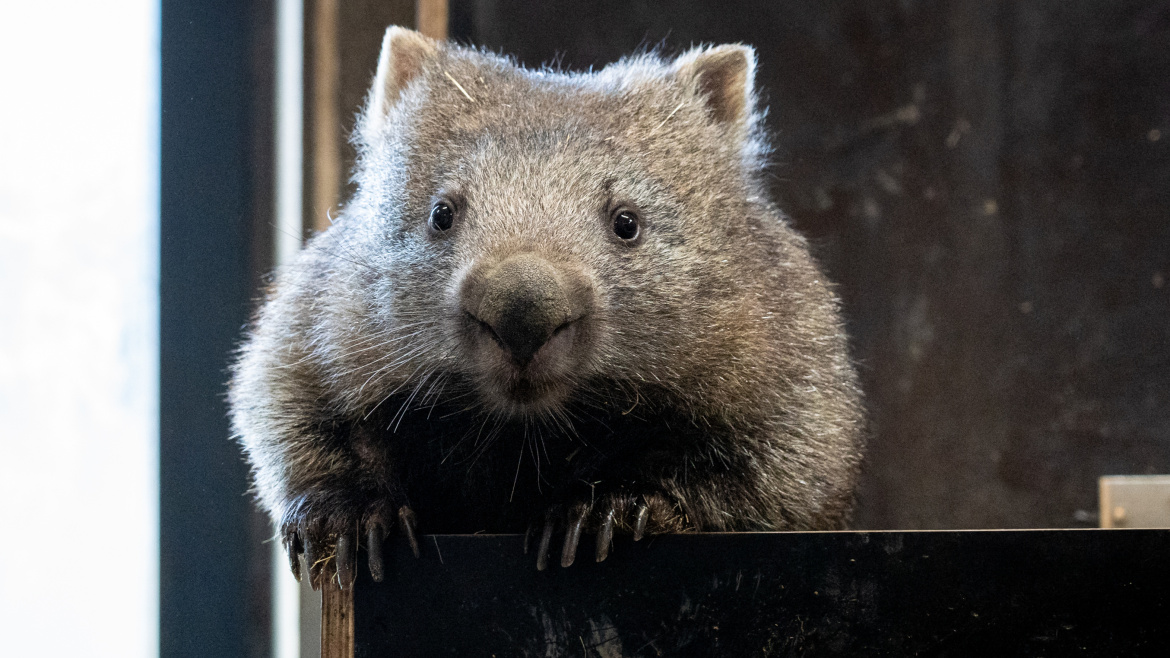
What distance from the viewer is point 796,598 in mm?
1347

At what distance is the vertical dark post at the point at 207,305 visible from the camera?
2215 millimetres

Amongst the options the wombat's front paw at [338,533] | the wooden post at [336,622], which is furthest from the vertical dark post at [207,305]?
the wooden post at [336,622]

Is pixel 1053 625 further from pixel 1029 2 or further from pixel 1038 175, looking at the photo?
pixel 1029 2

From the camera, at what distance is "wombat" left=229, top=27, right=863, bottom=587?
161 cm

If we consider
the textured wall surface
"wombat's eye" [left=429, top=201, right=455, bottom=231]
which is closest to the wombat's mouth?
"wombat's eye" [left=429, top=201, right=455, bottom=231]

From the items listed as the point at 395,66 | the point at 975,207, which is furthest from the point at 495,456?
the point at 975,207

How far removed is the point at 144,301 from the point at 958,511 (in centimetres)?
248

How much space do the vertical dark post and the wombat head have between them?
18.8 inches

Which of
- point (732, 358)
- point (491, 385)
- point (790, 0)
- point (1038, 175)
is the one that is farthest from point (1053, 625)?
point (790, 0)

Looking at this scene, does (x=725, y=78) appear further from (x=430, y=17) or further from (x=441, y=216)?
(x=430, y=17)

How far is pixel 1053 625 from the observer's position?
1305 mm

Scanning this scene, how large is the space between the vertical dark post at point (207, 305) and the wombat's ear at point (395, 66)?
47 cm

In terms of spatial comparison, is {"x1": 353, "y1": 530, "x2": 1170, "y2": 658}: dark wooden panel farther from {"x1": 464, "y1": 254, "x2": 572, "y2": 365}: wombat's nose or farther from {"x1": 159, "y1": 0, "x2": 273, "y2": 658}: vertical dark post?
{"x1": 159, "y1": 0, "x2": 273, "y2": 658}: vertical dark post

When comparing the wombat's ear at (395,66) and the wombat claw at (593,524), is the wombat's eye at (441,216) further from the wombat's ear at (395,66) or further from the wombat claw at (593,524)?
the wombat claw at (593,524)
